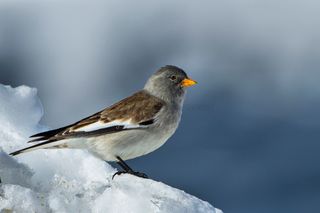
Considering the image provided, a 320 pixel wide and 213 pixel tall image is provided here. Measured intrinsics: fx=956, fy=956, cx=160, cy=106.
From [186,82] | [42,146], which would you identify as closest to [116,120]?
[42,146]

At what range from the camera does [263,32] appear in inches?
4092

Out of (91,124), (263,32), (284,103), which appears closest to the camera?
(91,124)

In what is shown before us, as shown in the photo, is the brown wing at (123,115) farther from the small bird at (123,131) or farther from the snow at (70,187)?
the snow at (70,187)

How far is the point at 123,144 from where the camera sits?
6.73m

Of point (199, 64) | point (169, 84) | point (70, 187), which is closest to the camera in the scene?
point (70, 187)

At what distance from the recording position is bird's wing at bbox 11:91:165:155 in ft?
21.4

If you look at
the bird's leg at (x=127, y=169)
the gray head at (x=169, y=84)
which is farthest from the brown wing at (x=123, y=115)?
the bird's leg at (x=127, y=169)

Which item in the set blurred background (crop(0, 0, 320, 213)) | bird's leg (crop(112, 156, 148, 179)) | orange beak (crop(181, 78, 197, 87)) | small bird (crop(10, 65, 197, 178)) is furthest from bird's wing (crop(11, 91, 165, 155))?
blurred background (crop(0, 0, 320, 213))

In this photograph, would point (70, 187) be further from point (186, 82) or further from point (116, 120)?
point (186, 82)

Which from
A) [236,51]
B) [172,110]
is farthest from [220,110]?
[172,110]

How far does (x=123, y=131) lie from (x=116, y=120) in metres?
0.11

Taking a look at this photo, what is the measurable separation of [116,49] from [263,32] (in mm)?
17233

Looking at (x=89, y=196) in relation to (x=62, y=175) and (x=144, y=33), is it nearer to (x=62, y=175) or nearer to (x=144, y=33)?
(x=62, y=175)

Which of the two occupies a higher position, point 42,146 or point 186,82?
point 186,82
